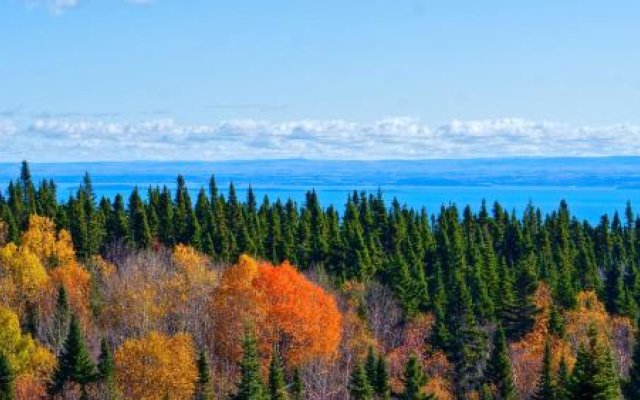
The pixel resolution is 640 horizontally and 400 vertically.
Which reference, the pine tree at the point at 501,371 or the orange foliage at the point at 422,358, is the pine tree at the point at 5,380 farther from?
the pine tree at the point at 501,371

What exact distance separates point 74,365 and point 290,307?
22025mm

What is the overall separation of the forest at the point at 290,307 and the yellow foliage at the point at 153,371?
120 mm

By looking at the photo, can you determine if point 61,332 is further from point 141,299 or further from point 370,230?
point 370,230

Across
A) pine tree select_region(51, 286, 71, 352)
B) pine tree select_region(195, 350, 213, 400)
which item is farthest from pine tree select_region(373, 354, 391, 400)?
pine tree select_region(51, 286, 71, 352)

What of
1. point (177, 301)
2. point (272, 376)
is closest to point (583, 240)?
point (177, 301)

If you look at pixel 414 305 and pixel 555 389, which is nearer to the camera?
pixel 555 389

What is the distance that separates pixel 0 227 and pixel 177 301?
33956 millimetres

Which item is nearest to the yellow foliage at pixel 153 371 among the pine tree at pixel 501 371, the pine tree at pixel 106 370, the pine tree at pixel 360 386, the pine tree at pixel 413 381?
the pine tree at pixel 106 370

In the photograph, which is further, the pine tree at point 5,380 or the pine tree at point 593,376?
the pine tree at point 5,380

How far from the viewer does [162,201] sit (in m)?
139

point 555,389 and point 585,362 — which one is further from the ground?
point 585,362

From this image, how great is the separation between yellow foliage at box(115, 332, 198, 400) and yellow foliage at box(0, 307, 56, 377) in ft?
34.3

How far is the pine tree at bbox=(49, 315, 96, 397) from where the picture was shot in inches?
2707

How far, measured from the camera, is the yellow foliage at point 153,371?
6825cm
